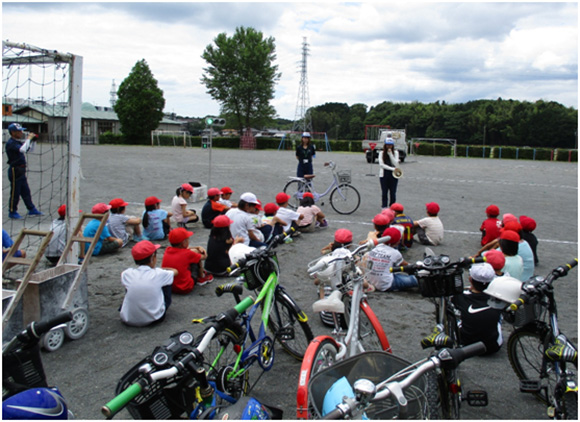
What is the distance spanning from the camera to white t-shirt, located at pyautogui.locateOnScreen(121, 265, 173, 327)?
4.84m

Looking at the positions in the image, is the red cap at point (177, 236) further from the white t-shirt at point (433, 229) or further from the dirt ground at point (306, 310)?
the white t-shirt at point (433, 229)

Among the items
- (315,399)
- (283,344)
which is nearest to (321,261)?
(283,344)

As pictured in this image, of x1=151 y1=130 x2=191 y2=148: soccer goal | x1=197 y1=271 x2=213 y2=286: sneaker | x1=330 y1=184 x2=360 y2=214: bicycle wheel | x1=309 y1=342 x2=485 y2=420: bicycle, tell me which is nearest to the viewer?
x1=309 y1=342 x2=485 y2=420: bicycle

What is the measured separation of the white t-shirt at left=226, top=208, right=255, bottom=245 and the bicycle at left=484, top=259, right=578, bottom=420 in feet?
13.7

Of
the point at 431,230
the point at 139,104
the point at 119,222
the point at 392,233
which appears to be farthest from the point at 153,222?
the point at 139,104

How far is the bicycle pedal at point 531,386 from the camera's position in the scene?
3547 millimetres

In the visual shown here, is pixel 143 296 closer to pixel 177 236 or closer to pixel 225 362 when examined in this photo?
pixel 177 236

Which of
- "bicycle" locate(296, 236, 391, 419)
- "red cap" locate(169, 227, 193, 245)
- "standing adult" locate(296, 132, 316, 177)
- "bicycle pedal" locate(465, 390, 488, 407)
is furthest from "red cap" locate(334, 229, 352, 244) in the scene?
"standing adult" locate(296, 132, 316, 177)

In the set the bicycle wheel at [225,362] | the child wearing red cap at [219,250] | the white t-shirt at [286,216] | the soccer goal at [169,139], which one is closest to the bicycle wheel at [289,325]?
the bicycle wheel at [225,362]

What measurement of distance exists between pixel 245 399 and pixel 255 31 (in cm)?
7326

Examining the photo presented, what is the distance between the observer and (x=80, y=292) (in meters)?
4.88

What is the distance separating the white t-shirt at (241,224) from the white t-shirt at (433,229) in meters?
3.05

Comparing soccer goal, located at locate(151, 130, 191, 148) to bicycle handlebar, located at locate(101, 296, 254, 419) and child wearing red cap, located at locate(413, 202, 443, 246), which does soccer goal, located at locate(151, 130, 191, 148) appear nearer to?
child wearing red cap, located at locate(413, 202, 443, 246)

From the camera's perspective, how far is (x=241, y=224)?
23.7 ft
